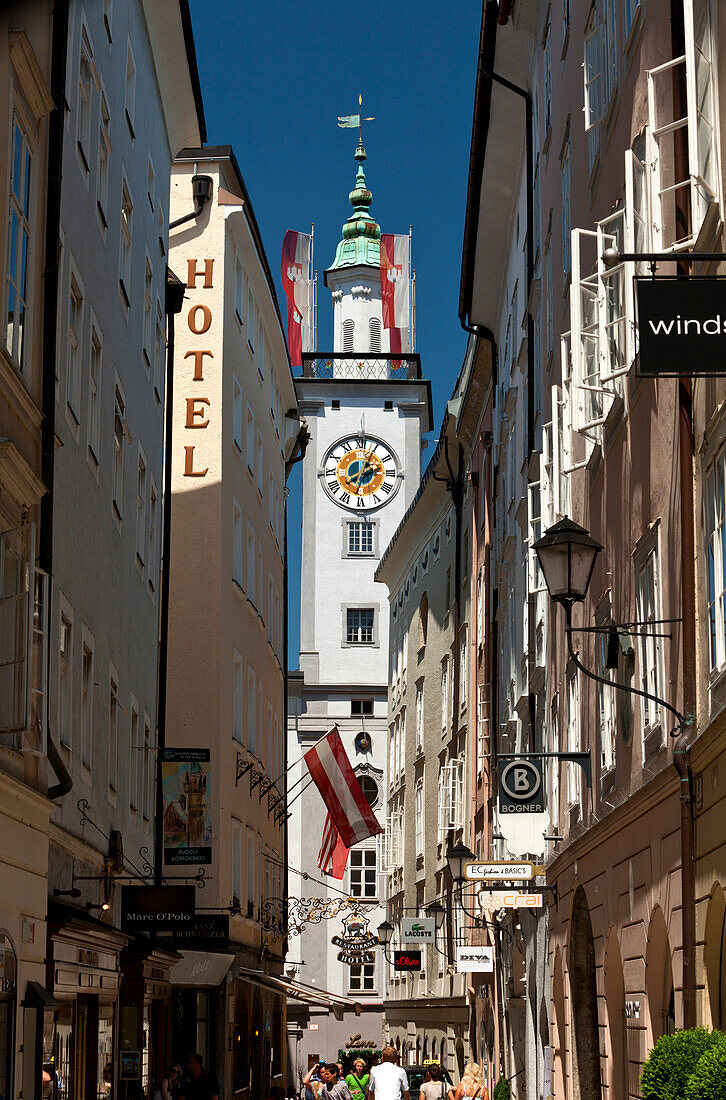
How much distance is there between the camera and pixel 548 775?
23.0 m

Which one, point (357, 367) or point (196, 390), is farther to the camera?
point (357, 367)

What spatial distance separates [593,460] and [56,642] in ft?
19.3

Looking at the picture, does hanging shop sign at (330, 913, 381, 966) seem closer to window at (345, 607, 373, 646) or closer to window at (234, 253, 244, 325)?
window at (345, 607, 373, 646)

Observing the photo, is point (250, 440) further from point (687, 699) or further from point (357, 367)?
point (357, 367)

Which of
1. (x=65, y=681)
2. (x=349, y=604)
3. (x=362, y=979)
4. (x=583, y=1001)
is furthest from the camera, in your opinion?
(x=349, y=604)

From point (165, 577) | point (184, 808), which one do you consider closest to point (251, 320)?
point (165, 577)

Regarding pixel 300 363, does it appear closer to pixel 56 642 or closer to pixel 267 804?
pixel 267 804

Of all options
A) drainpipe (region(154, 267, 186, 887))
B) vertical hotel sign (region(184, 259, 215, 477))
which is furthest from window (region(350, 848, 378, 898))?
drainpipe (region(154, 267, 186, 887))

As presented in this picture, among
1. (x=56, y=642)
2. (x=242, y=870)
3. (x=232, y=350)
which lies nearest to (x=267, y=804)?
(x=242, y=870)

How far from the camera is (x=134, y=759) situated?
78.2 feet

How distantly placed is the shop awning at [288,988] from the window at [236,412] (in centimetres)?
1202

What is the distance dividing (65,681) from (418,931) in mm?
25135

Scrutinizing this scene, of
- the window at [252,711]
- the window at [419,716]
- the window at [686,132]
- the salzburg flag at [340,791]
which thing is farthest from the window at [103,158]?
the window at [419,716]

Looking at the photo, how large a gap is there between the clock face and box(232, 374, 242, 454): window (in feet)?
109
